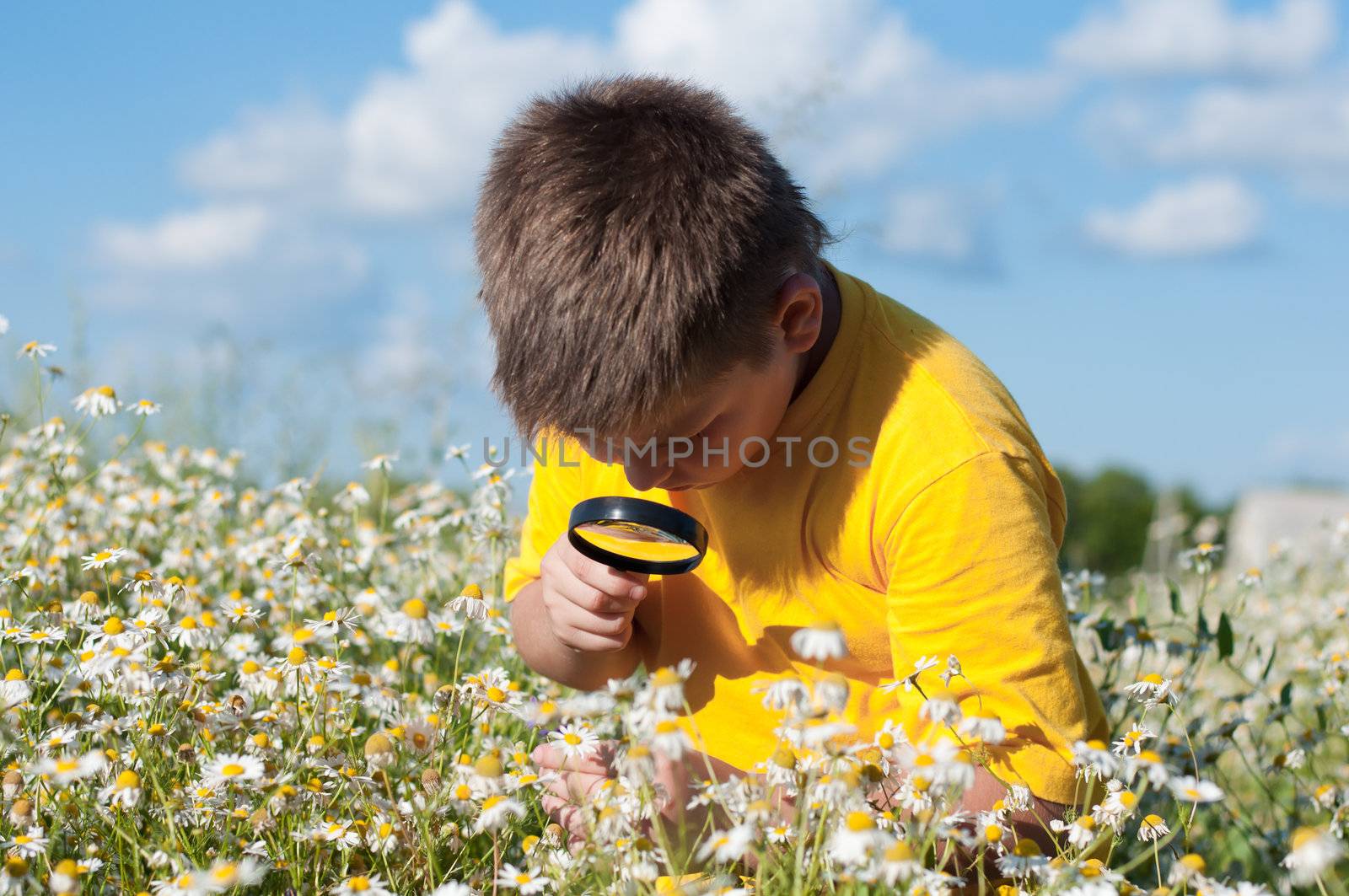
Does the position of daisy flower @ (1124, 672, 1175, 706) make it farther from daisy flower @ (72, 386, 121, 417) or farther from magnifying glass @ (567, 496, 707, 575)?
daisy flower @ (72, 386, 121, 417)

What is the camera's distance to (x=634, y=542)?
1.97 m

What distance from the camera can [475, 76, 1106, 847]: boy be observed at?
162 cm

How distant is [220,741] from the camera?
6.26 ft

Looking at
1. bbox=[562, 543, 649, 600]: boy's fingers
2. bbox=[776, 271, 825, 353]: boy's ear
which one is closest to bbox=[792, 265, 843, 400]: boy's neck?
bbox=[776, 271, 825, 353]: boy's ear

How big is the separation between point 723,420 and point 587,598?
0.41 meters

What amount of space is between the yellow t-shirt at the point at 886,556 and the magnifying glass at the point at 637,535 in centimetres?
14

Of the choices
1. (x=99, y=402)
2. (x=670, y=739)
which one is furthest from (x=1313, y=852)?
(x=99, y=402)

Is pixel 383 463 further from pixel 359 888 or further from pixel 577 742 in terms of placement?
pixel 359 888

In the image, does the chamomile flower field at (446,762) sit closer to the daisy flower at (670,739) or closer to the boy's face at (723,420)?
the daisy flower at (670,739)

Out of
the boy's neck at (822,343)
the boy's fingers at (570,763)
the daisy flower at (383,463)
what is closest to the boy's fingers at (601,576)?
the boy's fingers at (570,763)

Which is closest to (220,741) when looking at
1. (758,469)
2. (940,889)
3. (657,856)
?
(657,856)

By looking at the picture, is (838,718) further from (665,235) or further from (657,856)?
(665,235)

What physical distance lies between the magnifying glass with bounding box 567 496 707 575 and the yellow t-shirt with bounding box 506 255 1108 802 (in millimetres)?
144

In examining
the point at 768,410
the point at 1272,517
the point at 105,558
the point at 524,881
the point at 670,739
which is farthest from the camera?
the point at 1272,517
